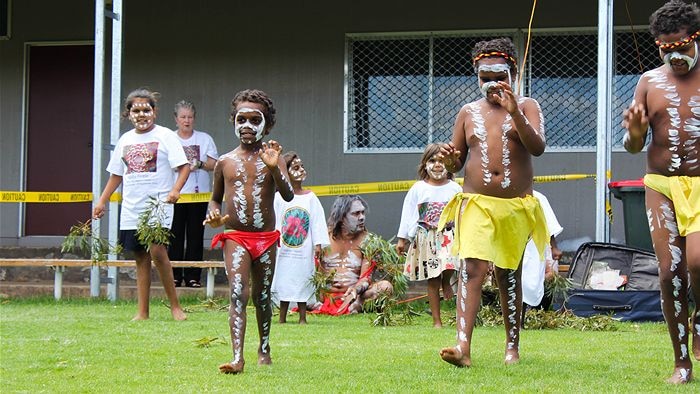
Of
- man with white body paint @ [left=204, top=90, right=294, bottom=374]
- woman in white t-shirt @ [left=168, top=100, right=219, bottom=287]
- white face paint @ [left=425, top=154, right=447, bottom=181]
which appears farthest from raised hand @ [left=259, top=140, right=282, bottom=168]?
woman in white t-shirt @ [left=168, top=100, right=219, bottom=287]

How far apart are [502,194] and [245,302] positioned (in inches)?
63.3

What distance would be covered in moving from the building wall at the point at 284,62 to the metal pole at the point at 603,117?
2062mm

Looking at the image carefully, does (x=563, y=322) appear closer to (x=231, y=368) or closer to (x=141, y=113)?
(x=141, y=113)

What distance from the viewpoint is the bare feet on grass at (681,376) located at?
568cm

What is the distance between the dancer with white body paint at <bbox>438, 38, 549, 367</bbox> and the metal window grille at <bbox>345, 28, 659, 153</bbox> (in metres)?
6.62

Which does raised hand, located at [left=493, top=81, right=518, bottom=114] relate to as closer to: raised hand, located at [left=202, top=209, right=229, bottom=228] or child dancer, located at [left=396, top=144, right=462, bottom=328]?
raised hand, located at [left=202, top=209, right=229, bottom=228]

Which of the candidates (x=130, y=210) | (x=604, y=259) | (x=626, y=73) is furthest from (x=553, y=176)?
(x=130, y=210)

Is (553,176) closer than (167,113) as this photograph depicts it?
Yes

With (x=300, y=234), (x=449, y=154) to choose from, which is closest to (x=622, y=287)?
(x=300, y=234)

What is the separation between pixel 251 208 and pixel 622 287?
16.2 ft

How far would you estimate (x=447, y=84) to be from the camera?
43.8 feet

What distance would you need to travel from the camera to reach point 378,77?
13.6m

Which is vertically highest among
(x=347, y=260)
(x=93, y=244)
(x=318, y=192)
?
(x=318, y=192)

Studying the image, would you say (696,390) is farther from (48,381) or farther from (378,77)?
(378,77)
